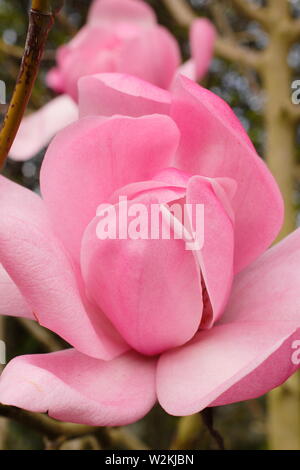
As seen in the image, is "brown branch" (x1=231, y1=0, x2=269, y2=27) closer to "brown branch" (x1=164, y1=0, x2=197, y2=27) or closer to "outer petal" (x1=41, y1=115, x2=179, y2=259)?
"brown branch" (x1=164, y1=0, x2=197, y2=27)

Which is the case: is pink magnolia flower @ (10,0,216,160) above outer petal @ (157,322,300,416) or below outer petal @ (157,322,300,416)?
above

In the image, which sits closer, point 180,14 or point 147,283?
point 147,283

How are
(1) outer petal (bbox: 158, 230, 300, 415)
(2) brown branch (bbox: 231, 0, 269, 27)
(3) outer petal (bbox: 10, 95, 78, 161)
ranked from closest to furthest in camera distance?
(1) outer petal (bbox: 158, 230, 300, 415) → (3) outer petal (bbox: 10, 95, 78, 161) → (2) brown branch (bbox: 231, 0, 269, 27)

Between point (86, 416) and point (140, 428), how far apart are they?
1.08m

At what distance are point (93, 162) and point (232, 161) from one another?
0.05 m

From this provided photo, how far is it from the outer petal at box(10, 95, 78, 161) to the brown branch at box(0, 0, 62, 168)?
202 mm

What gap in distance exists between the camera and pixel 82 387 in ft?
0.58

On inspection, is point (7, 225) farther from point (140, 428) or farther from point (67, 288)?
point (140, 428)

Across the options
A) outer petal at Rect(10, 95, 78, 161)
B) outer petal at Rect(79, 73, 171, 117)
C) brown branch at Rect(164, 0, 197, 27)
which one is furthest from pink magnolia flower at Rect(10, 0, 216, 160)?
brown branch at Rect(164, 0, 197, 27)

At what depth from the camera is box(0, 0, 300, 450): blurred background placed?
495 millimetres

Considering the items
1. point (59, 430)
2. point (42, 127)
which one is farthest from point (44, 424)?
point (42, 127)

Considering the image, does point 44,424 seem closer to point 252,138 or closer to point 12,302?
point 12,302

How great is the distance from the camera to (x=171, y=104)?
0.64 feet
